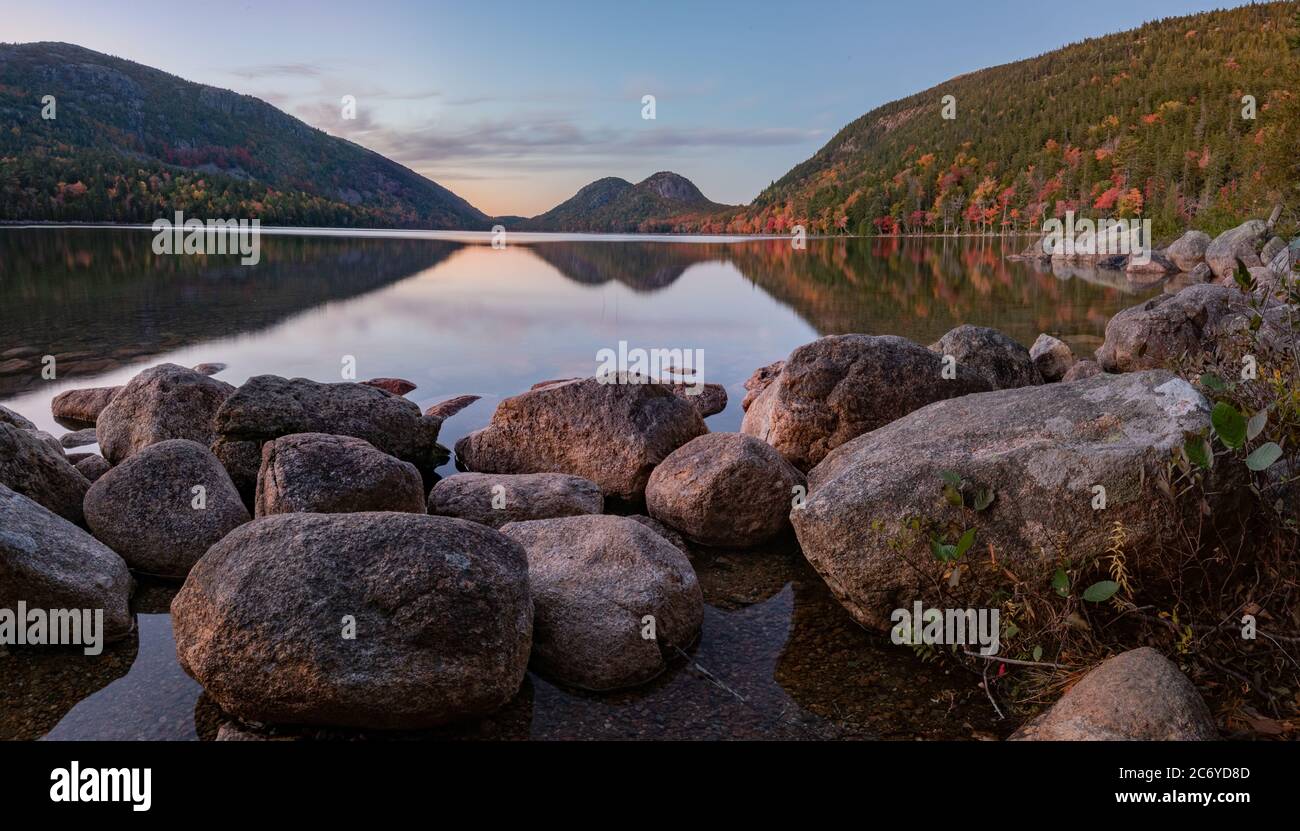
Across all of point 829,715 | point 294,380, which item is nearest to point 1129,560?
point 829,715

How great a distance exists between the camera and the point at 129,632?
7.63m

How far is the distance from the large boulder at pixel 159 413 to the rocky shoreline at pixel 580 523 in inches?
2.6

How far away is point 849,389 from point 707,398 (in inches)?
283

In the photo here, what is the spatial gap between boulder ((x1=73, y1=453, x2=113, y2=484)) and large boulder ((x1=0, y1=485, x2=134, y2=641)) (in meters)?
3.81

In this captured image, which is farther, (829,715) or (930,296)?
(930,296)

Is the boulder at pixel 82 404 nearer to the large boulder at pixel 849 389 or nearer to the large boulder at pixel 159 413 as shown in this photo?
the large boulder at pixel 159 413

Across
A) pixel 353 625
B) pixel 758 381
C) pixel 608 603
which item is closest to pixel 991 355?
pixel 758 381

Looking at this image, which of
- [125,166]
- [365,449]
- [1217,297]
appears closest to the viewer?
[365,449]

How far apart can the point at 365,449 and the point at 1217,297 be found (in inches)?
747

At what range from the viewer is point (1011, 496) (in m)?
6.94

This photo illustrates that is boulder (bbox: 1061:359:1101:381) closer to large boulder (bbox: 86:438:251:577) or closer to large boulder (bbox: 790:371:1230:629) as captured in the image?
large boulder (bbox: 790:371:1230:629)

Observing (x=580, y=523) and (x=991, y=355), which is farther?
(x=991, y=355)

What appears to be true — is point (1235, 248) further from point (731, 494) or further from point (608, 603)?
point (608, 603)
